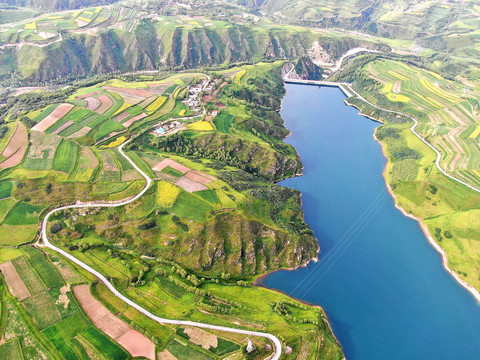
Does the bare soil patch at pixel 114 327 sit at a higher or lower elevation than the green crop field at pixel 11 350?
lower

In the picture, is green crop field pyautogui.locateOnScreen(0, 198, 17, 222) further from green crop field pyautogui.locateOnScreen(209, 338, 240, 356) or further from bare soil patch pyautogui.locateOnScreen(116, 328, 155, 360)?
green crop field pyautogui.locateOnScreen(209, 338, 240, 356)

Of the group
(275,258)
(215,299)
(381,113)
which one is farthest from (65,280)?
(381,113)

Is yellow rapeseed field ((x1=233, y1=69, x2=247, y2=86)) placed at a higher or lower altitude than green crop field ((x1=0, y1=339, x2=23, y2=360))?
higher

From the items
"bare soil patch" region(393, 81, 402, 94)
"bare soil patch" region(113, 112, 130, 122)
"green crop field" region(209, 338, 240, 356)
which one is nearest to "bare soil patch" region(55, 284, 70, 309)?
"green crop field" region(209, 338, 240, 356)

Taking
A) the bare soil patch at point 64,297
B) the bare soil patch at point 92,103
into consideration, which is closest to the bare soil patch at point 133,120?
the bare soil patch at point 92,103

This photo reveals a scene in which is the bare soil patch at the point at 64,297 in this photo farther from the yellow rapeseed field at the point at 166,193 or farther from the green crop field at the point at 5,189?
the green crop field at the point at 5,189

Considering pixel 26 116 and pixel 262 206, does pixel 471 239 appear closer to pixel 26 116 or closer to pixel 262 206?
pixel 262 206
